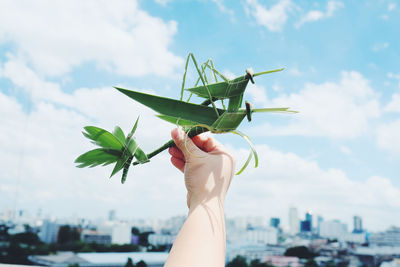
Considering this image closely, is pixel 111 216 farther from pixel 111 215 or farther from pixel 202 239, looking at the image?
pixel 202 239

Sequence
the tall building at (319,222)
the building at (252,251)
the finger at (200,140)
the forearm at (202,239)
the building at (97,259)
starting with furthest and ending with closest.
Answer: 1. the tall building at (319,222)
2. the building at (252,251)
3. the building at (97,259)
4. the finger at (200,140)
5. the forearm at (202,239)

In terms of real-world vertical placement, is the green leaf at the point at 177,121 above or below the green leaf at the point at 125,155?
above

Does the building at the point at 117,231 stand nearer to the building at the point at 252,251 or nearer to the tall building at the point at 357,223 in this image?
the building at the point at 252,251

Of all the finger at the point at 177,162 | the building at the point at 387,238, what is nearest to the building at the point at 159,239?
the building at the point at 387,238

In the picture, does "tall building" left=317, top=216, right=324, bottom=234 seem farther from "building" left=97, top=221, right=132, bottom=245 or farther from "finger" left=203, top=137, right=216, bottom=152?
"finger" left=203, top=137, right=216, bottom=152

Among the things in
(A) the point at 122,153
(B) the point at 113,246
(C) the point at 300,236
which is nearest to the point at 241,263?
(C) the point at 300,236

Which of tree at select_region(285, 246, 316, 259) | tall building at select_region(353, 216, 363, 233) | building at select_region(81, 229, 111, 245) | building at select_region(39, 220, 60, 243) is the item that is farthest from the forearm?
tall building at select_region(353, 216, 363, 233)
